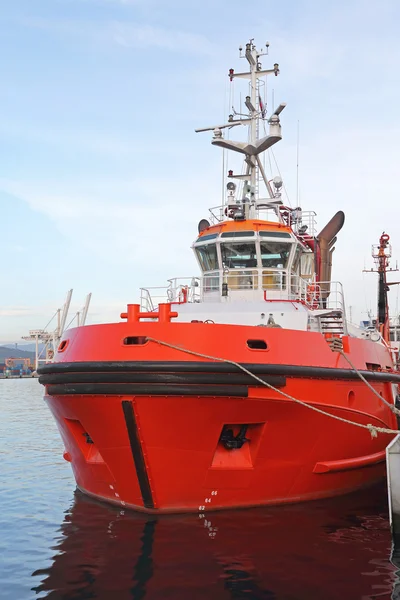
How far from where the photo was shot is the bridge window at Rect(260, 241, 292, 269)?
10273 mm

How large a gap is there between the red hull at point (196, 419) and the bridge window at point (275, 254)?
271 centimetres

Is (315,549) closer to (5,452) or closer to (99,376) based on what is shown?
(99,376)

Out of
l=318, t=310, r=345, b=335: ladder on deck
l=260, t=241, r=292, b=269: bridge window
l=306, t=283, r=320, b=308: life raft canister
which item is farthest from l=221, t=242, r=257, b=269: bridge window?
l=318, t=310, r=345, b=335: ladder on deck

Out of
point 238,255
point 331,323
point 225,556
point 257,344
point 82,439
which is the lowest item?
point 225,556

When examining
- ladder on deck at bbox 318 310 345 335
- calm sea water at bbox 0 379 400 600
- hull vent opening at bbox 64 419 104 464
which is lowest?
calm sea water at bbox 0 379 400 600

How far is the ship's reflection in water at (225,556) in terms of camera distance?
5.33 m

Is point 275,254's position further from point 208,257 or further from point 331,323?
point 331,323

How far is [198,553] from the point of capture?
20.1 ft

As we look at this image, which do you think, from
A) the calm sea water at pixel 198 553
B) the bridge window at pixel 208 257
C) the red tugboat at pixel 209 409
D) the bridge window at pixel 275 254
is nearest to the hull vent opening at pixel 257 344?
the red tugboat at pixel 209 409

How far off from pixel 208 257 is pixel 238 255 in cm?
61

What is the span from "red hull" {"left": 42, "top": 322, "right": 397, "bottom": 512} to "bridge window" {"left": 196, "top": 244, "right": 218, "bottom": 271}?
10.6ft

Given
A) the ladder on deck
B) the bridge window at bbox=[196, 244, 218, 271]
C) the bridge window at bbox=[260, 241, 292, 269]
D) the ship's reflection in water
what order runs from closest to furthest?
the ship's reflection in water
the ladder on deck
the bridge window at bbox=[260, 241, 292, 269]
the bridge window at bbox=[196, 244, 218, 271]

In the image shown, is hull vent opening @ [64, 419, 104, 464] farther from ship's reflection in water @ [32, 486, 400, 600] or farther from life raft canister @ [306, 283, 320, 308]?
life raft canister @ [306, 283, 320, 308]

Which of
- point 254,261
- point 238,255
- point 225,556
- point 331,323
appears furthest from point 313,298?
point 225,556
